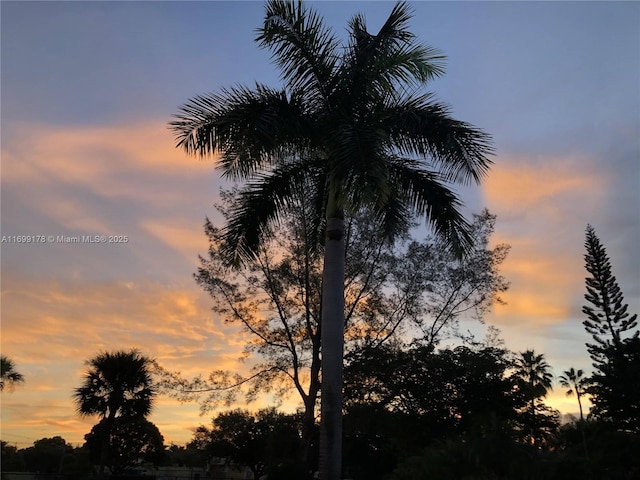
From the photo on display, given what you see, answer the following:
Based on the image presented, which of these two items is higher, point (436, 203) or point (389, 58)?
point (389, 58)

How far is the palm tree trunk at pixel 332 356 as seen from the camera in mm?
9406

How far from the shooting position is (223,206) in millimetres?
21266

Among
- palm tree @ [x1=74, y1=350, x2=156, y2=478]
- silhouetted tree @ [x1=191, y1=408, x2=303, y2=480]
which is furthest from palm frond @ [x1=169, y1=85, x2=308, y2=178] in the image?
silhouetted tree @ [x1=191, y1=408, x2=303, y2=480]

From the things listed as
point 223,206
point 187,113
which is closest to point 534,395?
point 223,206

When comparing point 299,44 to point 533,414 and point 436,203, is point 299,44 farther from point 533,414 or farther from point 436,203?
point 533,414

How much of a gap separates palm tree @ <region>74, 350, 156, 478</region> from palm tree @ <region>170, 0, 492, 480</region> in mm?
11750

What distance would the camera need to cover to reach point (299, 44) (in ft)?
34.9

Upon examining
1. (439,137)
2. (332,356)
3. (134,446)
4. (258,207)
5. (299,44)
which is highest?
(299,44)

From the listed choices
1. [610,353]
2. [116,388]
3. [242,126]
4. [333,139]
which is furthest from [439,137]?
[610,353]

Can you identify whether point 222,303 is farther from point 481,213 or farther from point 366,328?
point 481,213

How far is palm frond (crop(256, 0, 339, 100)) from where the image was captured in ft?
34.7

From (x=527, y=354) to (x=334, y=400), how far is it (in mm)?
57966

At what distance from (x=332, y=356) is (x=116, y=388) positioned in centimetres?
1456

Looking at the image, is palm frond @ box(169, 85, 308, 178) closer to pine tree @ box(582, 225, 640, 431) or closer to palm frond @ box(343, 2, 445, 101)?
palm frond @ box(343, 2, 445, 101)
